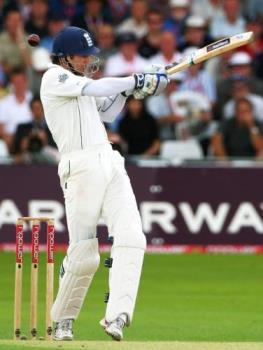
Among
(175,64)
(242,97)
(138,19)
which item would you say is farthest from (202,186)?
(175,64)

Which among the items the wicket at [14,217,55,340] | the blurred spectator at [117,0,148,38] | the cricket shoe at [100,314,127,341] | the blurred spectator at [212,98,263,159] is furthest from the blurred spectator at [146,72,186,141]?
the cricket shoe at [100,314,127,341]

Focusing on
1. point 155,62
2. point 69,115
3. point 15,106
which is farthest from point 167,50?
point 69,115

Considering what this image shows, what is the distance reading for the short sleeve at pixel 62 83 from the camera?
798 centimetres

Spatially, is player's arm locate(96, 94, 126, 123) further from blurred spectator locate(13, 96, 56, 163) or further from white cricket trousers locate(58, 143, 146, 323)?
blurred spectator locate(13, 96, 56, 163)

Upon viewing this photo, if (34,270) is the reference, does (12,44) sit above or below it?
above

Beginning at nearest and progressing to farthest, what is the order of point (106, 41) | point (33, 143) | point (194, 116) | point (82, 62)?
point (82, 62) → point (33, 143) → point (194, 116) → point (106, 41)

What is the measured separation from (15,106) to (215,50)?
788 centimetres

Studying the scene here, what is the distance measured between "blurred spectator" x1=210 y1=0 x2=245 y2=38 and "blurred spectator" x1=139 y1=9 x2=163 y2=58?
734 mm

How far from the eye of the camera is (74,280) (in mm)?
8180

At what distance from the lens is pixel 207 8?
1798cm

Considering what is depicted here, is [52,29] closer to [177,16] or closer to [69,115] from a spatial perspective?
[177,16]

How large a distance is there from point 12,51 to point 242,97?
3407 mm

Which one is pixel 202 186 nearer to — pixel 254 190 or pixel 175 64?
pixel 254 190

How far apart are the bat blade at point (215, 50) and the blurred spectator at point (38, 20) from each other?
9.22 metres
